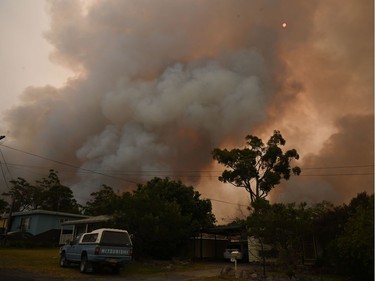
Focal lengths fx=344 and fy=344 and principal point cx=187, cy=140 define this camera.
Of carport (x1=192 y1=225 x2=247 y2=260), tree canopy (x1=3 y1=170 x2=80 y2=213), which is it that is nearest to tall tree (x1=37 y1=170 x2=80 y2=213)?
tree canopy (x1=3 y1=170 x2=80 y2=213)

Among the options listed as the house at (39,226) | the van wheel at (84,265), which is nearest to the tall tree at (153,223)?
the van wheel at (84,265)

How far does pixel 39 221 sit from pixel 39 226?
0.67 metres

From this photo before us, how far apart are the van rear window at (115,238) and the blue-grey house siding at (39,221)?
32600 mm

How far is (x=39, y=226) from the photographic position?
1832 inches

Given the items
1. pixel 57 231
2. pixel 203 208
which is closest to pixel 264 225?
pixel 203 208

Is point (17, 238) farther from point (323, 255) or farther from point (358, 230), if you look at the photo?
Answer: point (358, 230)

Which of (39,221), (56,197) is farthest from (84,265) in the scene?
(56,197)

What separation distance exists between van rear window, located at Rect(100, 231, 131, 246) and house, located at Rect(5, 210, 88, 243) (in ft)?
103

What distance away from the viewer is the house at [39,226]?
4516 centimetres

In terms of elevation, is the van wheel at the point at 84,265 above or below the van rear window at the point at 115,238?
below

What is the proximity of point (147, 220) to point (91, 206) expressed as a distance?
4819 centimetres

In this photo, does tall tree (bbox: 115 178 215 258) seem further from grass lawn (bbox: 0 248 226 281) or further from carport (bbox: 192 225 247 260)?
carport (bbox: 192 225 247 260)

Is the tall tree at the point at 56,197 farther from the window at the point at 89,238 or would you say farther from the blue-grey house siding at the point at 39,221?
the window at the point at 89,238

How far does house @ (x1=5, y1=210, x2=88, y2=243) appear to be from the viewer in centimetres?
4516
